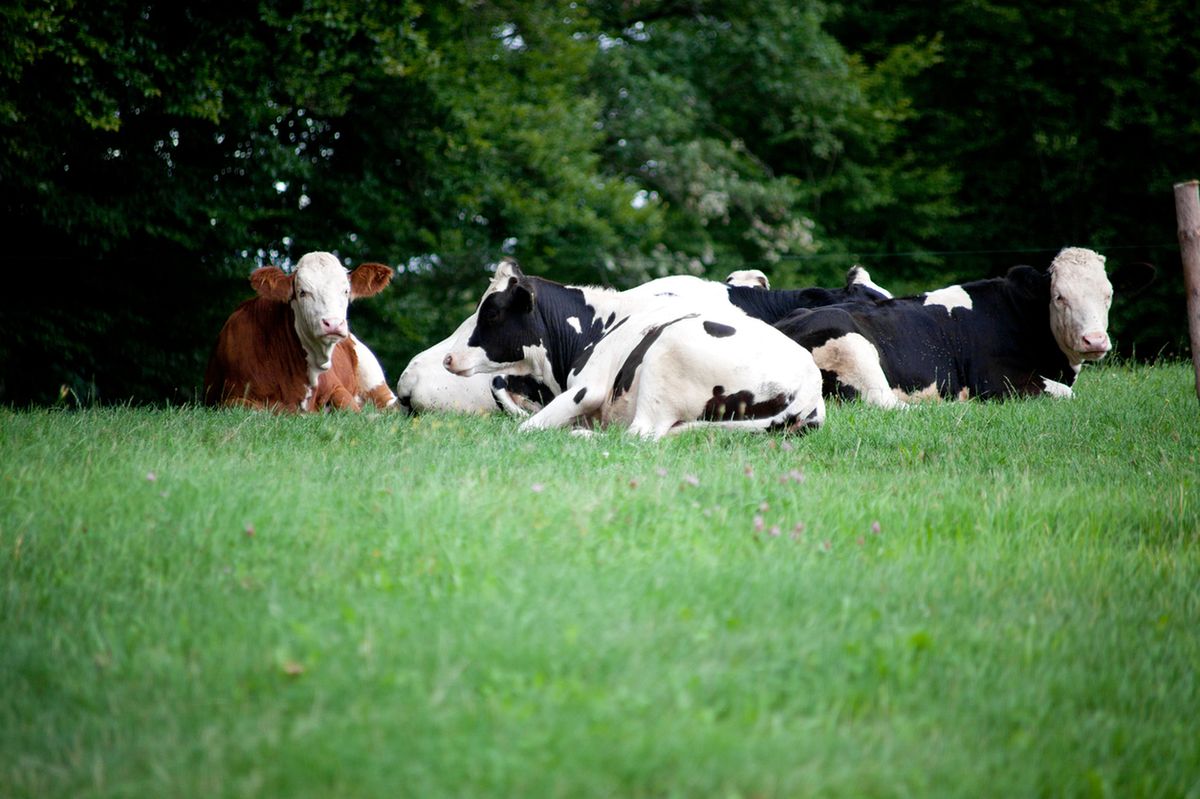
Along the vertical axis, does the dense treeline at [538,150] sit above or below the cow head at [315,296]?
above

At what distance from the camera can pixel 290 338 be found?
1105cm

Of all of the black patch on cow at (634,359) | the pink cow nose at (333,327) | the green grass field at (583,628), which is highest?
the pink cow nose at (333,327)

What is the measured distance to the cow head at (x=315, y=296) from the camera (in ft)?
34.4

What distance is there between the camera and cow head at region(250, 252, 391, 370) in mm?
10492

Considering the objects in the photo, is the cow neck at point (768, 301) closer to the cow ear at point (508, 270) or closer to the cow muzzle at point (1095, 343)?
the cow ear at point (508, 270)

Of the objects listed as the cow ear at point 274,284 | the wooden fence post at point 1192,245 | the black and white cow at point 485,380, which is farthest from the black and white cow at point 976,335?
the cow ear at point 274,284

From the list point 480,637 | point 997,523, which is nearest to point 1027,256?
point 997,523

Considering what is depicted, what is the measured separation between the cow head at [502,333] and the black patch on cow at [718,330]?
284cm

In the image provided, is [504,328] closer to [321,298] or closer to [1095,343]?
[321,298]

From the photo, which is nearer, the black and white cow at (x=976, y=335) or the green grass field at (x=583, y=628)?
the green grass field at (x=583, y=628)

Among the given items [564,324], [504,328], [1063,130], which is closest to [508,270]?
[504,328]

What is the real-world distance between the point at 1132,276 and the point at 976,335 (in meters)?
2.40

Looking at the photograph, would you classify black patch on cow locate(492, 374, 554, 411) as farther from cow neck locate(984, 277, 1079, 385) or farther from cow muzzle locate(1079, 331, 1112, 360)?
cow muzzle locate(1079, 331, 1112, 360)

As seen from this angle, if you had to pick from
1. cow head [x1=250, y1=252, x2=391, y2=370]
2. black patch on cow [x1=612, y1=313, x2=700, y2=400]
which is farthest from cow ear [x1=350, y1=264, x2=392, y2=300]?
black patch on cow [x1=612, y1=313, x2=700, y2=400]
